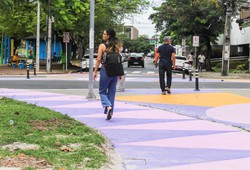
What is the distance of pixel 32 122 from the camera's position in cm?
784

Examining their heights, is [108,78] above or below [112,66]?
below

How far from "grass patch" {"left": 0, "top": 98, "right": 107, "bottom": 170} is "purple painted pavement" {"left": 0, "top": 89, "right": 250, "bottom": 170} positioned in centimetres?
43

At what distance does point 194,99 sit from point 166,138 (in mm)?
5951

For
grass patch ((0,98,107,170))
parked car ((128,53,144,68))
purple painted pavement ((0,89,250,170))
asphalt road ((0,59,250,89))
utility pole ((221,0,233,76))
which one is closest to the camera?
grass patch ((0,98,107,170))

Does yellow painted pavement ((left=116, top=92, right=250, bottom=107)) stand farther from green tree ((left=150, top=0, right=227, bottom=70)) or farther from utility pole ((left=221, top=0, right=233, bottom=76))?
green tree ((left=150, top=0, right=227, bottom=70))

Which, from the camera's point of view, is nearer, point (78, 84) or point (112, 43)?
point (112, 43)

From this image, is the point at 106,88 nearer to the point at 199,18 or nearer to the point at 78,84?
the point at 78,84

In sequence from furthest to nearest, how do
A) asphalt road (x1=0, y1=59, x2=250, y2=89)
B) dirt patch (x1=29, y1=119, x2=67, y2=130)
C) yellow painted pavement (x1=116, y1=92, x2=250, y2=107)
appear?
asphalt road (x1=0, y1=59, x2=250, y2=89)
yellow painted pavement (x1=116, y1=92, x2=250, y2=107)
dirt patch (x1=29, y1=119, x2=67, y2=130)

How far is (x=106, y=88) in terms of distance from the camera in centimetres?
884

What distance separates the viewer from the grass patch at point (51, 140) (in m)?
5.37

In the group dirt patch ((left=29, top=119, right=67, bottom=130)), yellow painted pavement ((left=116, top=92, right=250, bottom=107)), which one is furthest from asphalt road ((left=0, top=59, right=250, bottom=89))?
dirt patch ((left=29, top=119, right=67, bottom=130))

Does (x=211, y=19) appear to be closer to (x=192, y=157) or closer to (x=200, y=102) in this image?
(x=200, y=102)

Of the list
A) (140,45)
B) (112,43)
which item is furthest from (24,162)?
(140,45)

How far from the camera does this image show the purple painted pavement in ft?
19.2
